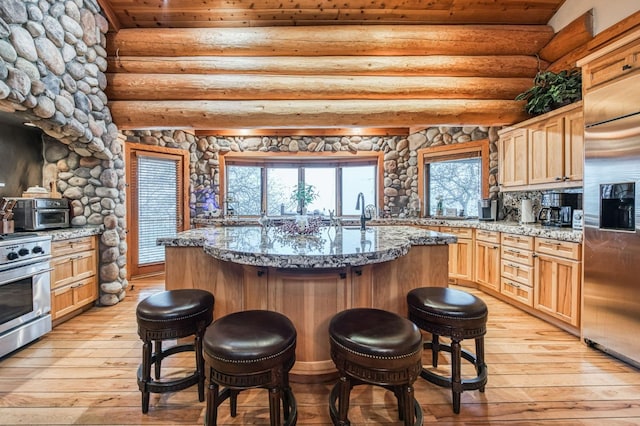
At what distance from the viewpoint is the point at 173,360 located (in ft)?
8.26

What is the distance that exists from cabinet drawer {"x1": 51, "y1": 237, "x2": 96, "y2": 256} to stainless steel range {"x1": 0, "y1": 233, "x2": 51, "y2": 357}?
175 millimetres

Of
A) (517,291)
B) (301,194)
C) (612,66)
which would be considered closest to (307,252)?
(612,66)

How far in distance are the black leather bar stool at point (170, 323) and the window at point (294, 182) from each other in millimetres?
4156

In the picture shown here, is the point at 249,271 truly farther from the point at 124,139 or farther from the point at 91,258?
the point at 124,139

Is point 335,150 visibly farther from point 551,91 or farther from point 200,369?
point 200,369

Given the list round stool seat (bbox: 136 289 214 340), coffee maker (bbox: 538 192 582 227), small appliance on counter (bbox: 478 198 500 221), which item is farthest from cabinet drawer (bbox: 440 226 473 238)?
round stool seat (bbox: 136 289 214 340)

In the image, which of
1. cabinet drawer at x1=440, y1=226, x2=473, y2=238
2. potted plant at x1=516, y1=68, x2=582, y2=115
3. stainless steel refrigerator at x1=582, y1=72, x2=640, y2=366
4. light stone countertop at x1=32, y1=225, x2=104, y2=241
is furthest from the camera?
cabinet drawer at x1=440, y1=226, x2=473, y2=238

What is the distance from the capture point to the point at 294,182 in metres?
6.19

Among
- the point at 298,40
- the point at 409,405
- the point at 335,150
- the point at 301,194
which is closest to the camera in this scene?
the point at 409,405

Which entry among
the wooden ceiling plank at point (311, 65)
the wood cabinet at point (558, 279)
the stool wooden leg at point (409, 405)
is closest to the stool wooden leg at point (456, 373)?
the stool wooden leg at point (409, 405)

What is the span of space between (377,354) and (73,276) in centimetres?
364

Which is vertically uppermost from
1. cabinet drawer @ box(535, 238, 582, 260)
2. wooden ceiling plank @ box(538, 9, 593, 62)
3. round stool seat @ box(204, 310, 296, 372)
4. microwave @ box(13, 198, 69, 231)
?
wooden ceiling plank @ box(538, 9, 593, 62)

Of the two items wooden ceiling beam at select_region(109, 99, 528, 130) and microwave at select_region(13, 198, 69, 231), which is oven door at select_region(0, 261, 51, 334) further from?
wooden ceiling beam at select_region(109, 99, 528, 130)

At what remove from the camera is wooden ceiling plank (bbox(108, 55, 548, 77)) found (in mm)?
3855
